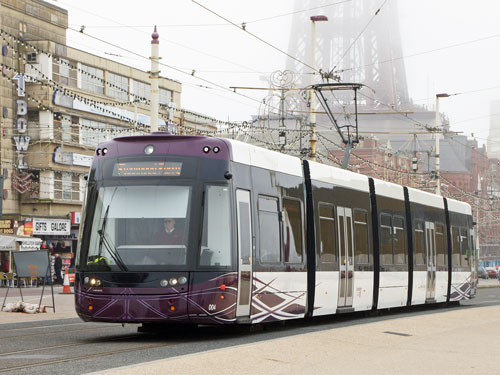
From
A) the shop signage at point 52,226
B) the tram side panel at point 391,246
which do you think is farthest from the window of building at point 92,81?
the tram side panel at point 391,246

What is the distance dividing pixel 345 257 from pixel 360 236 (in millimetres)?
1137

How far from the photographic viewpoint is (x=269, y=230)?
53.5 ft

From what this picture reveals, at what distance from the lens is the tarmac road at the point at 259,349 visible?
10.6 metres

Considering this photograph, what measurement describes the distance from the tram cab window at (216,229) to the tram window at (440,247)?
1301cm

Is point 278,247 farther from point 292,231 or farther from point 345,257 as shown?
point 345,257

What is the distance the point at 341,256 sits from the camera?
1972 centimetres

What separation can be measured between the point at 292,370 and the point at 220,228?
484 cm

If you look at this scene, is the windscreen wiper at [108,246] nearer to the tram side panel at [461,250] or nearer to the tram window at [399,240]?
the tram window at [399,240]

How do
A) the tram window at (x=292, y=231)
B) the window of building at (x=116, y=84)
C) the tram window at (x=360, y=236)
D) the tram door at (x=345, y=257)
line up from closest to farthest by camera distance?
the tram window at (x=292, y=231)
the tram door at (x=345, y=257)
the tram window at (x=360, y=236)
the window of building at (x=116, y=84)

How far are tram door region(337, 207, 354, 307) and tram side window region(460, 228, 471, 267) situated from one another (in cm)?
1017

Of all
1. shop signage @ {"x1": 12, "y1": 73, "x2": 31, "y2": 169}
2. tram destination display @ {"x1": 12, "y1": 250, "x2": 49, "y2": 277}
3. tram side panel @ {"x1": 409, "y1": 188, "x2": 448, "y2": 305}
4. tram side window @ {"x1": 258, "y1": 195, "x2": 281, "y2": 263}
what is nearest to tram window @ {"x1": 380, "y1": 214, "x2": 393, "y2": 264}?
tram side panel @ {"x1": 409, "y1": 188, "x2": 448, "y2": 305}

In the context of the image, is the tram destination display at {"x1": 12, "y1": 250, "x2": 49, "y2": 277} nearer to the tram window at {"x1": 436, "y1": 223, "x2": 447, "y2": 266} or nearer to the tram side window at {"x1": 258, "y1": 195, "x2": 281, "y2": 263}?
the tram side window at {"x1": 258, "y1": 195, "x2": 281, "y2": 263}

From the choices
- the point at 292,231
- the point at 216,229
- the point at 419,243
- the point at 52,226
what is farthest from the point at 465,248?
the point at 52,226

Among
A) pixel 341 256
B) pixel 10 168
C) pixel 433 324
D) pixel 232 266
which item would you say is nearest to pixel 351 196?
pixel 341 256
